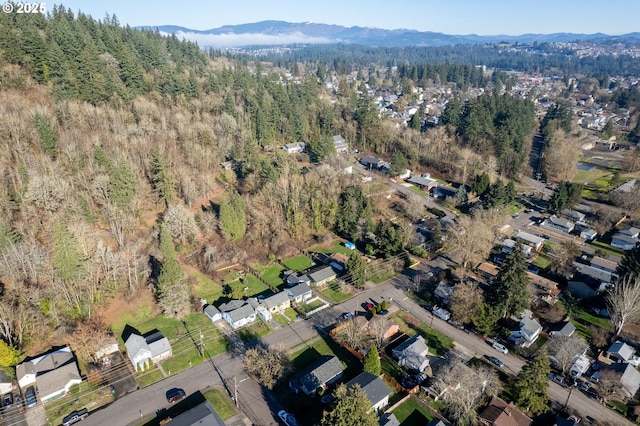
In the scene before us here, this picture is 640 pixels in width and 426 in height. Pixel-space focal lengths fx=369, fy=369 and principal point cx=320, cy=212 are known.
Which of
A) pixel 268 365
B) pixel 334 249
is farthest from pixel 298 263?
pixel 268 365

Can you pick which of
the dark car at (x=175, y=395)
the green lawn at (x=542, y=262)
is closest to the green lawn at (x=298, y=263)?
the dark car at (x=175, y=395)

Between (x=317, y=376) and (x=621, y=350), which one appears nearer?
(x=317, y=376)

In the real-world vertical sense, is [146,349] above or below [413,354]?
above

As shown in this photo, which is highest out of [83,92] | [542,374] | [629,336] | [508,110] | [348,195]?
[83,92]

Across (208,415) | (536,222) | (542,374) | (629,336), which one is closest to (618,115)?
(536,222)

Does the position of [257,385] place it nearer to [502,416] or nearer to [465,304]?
[502,416]

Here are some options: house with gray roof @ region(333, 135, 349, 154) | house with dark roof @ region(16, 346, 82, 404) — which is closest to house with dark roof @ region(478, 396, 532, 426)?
house with dark roof @ region(16, 346, 82, 404)

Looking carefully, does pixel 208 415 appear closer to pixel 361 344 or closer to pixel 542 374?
pixel 361 344
